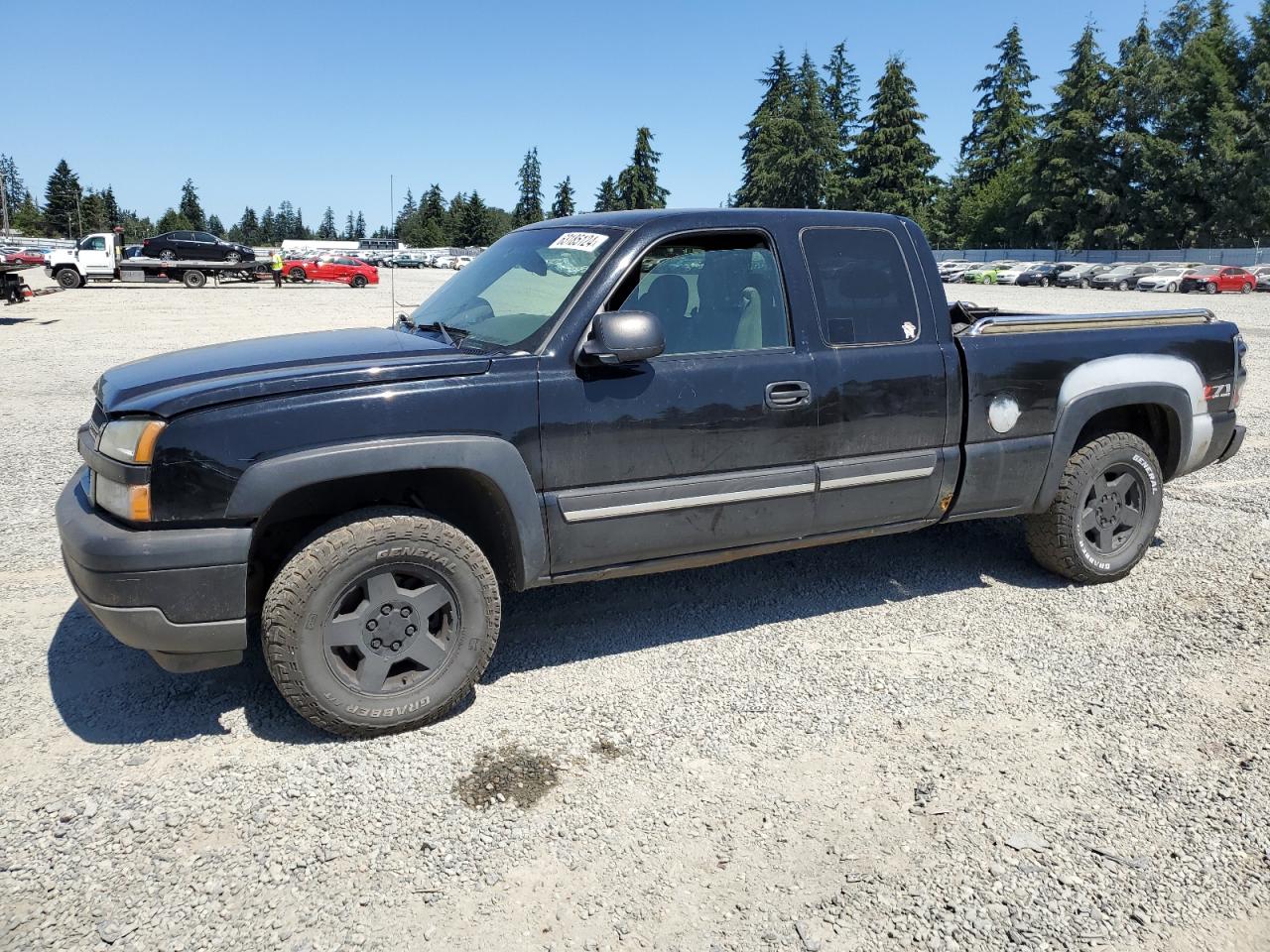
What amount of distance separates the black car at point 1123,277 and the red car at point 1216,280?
12.4 ft

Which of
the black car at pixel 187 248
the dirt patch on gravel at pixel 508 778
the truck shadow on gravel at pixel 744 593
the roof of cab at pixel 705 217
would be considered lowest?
the dirt patch on gravel at pixel 508 778

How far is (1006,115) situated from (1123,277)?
173ft

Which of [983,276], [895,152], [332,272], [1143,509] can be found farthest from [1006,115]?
[1143,509]

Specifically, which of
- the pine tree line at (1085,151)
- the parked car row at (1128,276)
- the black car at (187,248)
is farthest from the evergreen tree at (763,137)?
the black car at (187,248)

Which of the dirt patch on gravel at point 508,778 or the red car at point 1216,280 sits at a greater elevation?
the red car at point 1216,280

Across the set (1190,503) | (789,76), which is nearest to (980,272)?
(789,76)

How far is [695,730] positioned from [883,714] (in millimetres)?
748

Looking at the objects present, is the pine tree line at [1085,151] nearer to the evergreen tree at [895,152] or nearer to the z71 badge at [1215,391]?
the evergreen tree at [895,152]

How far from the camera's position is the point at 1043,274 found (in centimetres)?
5159

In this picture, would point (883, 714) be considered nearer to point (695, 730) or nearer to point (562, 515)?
point (695, 730)

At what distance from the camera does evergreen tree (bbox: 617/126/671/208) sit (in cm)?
9062

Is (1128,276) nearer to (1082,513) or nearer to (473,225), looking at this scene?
(1082,513)

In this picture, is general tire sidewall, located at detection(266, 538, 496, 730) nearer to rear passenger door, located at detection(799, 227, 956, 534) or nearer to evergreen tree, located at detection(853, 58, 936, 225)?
rear passenger door, located at detection(799, 227, 956, 534)

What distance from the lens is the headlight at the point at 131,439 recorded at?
2973mm
